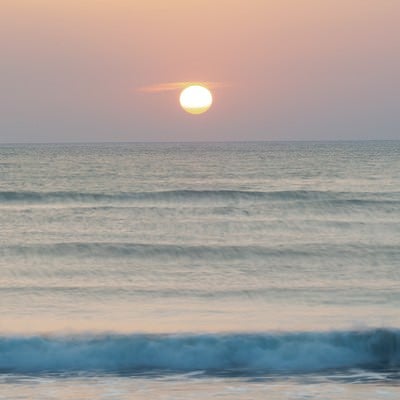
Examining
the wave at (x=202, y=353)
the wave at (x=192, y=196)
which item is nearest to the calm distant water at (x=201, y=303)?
the wave at (x=202, y=353)

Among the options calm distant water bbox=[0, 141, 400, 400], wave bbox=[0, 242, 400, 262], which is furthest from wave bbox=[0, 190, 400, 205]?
wave bbox=[0, 242, 400, 262]

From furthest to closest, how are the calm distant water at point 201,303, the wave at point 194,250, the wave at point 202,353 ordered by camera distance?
1. the wave at point 194,250
2. the wave at point 202,353
3. the calm distant water at point 201,303

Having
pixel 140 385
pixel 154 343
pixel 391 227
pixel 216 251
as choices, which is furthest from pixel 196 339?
pixel 391 227

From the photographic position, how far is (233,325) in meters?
13.9

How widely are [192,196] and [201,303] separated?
2096cm

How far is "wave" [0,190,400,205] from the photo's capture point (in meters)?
34.2

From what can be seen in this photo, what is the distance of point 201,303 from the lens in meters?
15.4

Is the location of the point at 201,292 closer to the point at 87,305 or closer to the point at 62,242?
Result: the point at 87,305

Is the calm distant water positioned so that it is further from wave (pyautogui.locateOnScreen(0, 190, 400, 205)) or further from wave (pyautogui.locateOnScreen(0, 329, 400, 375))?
wave (pyautogui.locateOnScreen(0, 190, 400, 205))

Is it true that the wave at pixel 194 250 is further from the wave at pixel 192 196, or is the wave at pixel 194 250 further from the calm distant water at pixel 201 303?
the wave at pixel 192 196

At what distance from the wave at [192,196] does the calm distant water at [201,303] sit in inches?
133

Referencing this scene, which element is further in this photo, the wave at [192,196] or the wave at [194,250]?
the wave at [192,196]

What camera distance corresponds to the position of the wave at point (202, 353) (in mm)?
12258

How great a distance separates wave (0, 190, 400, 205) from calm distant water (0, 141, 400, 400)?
133 inches
